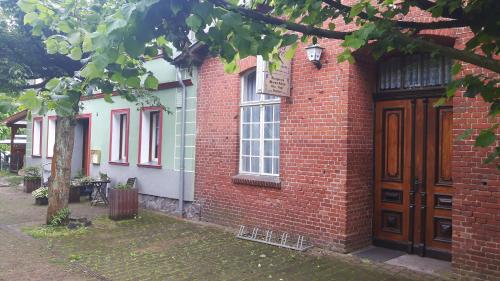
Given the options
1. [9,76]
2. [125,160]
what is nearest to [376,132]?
[9,76]

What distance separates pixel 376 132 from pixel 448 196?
5.45 ft

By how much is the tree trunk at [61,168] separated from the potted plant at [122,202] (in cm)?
119

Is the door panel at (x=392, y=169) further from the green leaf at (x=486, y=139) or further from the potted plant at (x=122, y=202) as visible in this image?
the potted plant at (x=122, y=202)

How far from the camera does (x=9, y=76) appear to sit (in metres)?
8.56

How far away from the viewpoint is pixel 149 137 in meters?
12.6

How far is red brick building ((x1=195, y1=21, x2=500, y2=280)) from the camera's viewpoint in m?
6.08

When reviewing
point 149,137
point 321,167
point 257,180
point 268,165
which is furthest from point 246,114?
point 149,137

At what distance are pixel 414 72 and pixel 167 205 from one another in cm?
690

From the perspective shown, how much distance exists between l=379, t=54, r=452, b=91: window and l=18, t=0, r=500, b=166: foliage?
3554 millimetres

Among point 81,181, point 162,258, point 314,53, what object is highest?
point 314,53

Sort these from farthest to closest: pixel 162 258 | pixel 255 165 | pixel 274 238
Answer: pixel 255 165 → pixel 274 238 → pixel 162 258

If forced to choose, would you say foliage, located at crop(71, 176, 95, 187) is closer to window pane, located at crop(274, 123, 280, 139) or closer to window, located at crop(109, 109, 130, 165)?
window, located at crop(109, 109, 130, 165)

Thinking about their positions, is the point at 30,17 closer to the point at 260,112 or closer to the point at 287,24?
the point at 287,24

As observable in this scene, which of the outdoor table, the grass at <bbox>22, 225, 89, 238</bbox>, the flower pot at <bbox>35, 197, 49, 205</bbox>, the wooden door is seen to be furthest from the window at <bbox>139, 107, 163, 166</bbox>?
the wooden door
